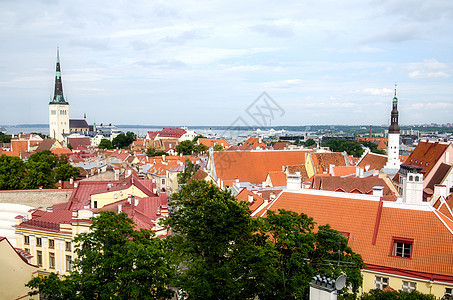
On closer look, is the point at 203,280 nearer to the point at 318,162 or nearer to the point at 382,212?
the point at 382,212

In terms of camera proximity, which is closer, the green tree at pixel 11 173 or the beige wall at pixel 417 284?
the beige wall at pixel 417 284

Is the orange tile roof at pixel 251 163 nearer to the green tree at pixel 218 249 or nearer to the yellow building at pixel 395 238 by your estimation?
the yellow building at pixel 395 238

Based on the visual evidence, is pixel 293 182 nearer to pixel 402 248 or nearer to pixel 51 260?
pixel 402 248

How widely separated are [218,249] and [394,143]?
48539mm

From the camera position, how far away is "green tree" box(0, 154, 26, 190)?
4928 cm

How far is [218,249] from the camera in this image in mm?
16344

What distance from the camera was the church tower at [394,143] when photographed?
183 feet

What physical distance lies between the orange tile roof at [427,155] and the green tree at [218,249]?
110ft

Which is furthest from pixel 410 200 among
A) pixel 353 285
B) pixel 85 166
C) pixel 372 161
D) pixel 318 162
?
pixel 85 166

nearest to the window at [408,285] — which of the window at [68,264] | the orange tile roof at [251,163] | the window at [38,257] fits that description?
the window at [68,264]

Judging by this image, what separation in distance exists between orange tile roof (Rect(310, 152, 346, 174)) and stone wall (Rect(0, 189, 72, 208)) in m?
29.2

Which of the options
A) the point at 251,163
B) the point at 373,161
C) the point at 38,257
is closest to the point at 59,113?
the point at 251,163

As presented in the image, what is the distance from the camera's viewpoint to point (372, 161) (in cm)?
5884

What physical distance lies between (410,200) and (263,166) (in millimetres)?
30539
